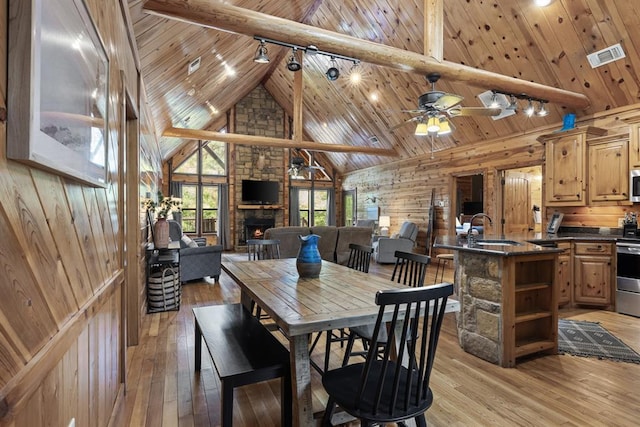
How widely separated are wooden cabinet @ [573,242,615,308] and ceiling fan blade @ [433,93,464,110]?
2.77 meters

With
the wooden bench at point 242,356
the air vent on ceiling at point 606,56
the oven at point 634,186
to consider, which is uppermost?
the air vent on ceiling at point 606,56

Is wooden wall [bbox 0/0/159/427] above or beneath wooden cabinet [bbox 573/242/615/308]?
above

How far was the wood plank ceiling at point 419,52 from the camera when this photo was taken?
3898 mm

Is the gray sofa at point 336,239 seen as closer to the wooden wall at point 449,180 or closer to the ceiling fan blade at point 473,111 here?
the wooden wall at point 449,180

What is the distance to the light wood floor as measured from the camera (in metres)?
2.02

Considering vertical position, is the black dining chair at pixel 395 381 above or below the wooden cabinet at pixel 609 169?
below

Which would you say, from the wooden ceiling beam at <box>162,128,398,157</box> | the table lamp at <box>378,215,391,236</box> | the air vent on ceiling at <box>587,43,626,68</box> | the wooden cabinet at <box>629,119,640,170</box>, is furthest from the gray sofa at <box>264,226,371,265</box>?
the air vent on ceiling at <box>587,43,626,68</box>

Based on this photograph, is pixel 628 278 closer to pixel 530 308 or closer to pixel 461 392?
pixel 530 308

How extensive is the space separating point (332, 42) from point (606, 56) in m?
3.50

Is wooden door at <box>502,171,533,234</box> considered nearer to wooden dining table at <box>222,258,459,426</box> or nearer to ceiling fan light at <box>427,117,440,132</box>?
ceiling fan light at <box>427,117,440,132</box>

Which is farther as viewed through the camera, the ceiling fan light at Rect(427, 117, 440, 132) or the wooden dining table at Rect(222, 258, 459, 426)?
the ceiling fan light at Rect(427, 117, 440, 132)

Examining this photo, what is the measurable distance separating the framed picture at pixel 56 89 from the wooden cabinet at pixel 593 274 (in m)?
5.38

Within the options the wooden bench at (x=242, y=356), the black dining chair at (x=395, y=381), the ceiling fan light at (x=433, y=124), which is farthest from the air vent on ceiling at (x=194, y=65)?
the black dining chair at (x=395, y=381)

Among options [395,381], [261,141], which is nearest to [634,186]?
[395,381]
